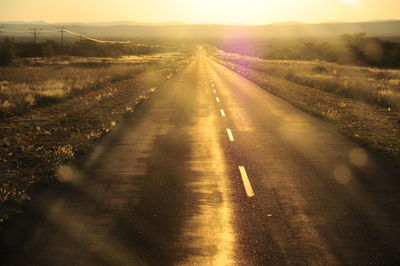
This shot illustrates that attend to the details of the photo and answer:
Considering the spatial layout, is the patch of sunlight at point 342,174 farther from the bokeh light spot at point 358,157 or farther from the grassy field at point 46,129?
the grassy field at point 46,129

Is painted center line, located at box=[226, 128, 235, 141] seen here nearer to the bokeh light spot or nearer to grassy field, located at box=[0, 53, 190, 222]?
the bokeh light spot

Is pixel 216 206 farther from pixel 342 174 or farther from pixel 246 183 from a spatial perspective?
pixel 342 174

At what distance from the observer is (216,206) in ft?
23.9

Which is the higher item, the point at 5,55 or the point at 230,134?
the point at 230,134

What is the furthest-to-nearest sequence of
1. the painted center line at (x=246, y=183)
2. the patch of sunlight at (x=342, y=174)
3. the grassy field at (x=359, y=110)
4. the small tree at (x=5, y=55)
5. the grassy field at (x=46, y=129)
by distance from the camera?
the small tree at (x=5, y=55), the grassy field at (x=359, y=110), the patch of sunlight at (x=342, y=174), the grassy field at (x=46, y=129), the painted center line at (x=246, y=183)

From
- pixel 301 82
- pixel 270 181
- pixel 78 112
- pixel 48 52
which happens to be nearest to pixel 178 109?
pixel 78 112

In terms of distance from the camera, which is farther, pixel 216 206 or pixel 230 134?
pixel 230 134

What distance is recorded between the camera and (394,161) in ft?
35.0

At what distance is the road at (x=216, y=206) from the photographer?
5508 mm

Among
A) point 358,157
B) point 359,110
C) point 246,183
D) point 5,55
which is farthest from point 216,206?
point 5,55

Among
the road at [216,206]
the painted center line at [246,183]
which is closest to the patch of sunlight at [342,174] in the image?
the road at [216,206]

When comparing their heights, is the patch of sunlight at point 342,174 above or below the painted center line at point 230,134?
above

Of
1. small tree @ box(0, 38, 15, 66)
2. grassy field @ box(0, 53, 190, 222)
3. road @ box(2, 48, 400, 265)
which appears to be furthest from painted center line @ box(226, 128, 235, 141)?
small tree @ box(0, 38, 15, 66)

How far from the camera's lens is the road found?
551 centimetres
